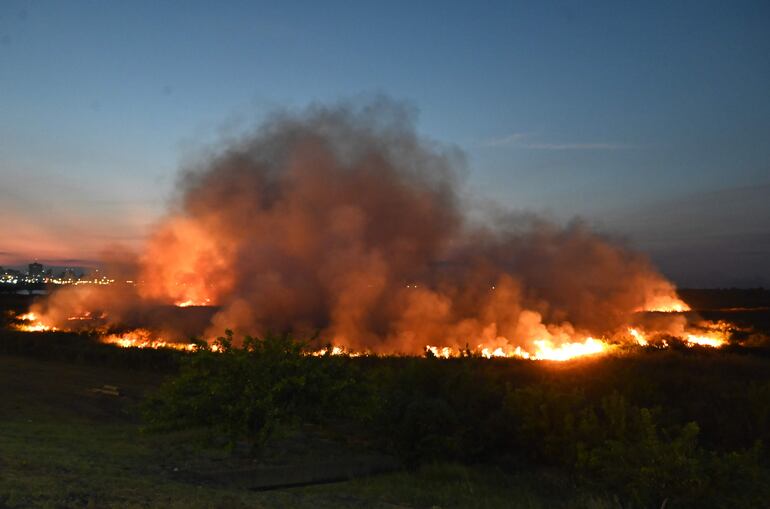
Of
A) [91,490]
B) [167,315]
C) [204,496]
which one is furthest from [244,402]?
[167,315]

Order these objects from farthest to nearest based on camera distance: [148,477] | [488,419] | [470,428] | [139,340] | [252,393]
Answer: [139,340], [488,419], [470,428], [252,393], [148,477]

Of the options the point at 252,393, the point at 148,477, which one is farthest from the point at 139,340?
the point at 148,477

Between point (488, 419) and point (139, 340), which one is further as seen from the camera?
point (139, 340)

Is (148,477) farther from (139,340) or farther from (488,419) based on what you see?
(139,340)

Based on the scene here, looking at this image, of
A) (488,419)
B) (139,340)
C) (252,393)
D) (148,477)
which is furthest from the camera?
(139,340)

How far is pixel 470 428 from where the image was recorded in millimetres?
15523

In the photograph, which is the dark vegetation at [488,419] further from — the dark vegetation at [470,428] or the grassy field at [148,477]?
the grassy field at [148,477]

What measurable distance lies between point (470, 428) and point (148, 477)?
8002mm

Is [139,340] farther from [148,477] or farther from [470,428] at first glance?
[148,477]

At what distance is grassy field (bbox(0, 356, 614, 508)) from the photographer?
8.43 meters

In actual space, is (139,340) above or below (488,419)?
above

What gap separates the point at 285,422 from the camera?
43.9 ft

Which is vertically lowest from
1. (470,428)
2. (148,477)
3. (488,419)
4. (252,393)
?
(148,477)

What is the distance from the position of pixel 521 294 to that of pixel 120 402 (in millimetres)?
37558
